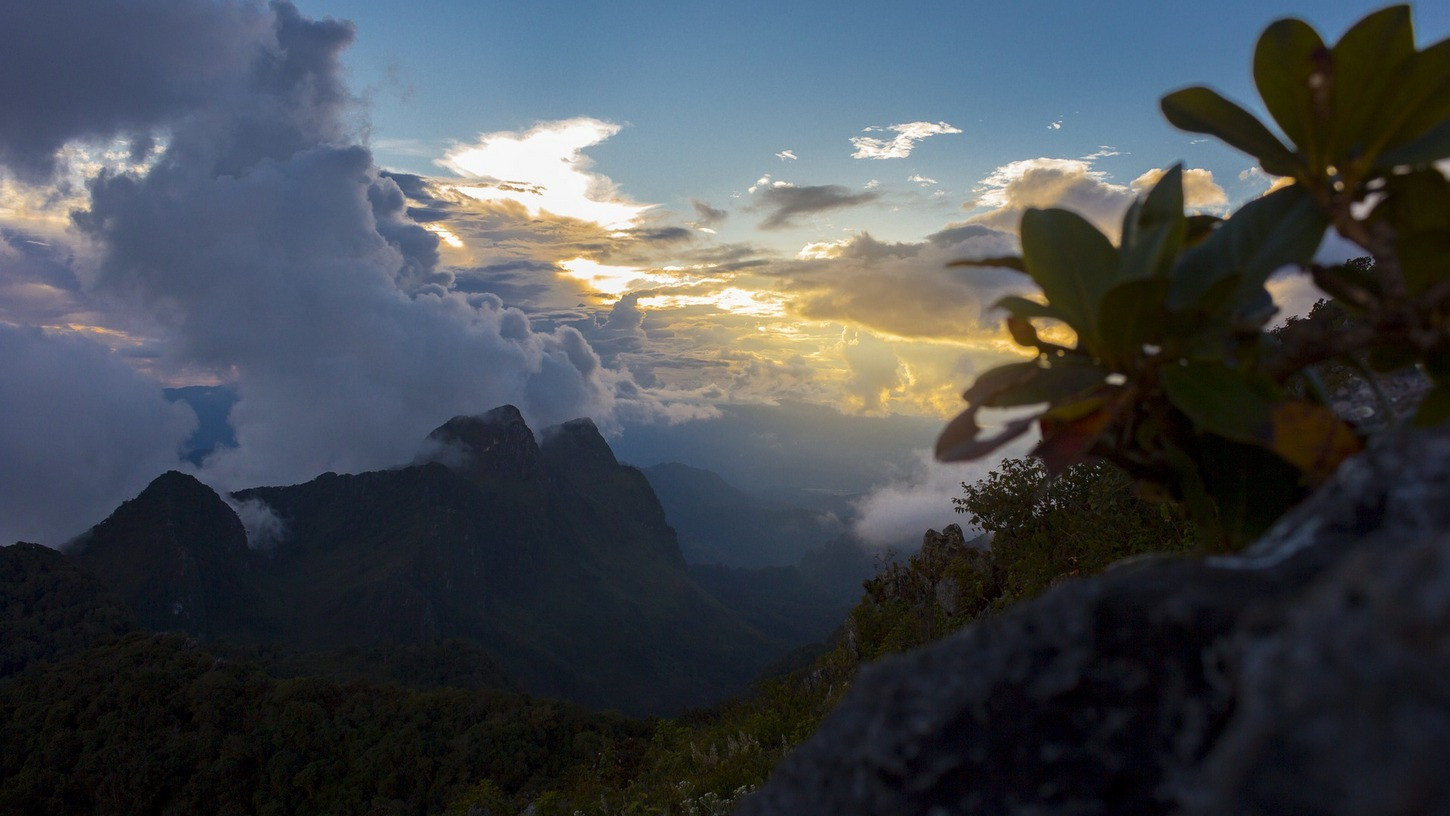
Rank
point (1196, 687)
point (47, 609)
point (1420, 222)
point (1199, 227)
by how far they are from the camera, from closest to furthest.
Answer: point (1196, 687)
point (1420, 222)
point (1199, 227)
point (47, 609)

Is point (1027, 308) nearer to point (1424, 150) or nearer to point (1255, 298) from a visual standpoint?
point (1255, 298)

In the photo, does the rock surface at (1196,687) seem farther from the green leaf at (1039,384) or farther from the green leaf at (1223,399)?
the green leaf at (1039,384)

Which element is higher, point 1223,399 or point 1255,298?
point 1255,298

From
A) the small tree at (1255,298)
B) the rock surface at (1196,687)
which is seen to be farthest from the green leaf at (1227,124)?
the rock surface at (1196,687)

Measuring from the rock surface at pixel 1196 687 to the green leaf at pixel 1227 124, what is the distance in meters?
0.86

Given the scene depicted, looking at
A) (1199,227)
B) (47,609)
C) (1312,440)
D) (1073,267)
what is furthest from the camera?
(47,609)

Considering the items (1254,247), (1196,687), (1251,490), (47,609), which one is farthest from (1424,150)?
(47,609)

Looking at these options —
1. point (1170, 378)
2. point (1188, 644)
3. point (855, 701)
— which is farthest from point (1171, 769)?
point (1170, 378)

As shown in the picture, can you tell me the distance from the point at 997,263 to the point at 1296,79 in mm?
742

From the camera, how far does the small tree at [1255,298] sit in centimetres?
145

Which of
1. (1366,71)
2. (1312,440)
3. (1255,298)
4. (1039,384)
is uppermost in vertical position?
(1366,71)

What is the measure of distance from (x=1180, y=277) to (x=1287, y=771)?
1.26 meters

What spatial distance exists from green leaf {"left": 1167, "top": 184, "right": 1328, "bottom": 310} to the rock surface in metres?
0.54

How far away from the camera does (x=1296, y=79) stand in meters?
1.66
